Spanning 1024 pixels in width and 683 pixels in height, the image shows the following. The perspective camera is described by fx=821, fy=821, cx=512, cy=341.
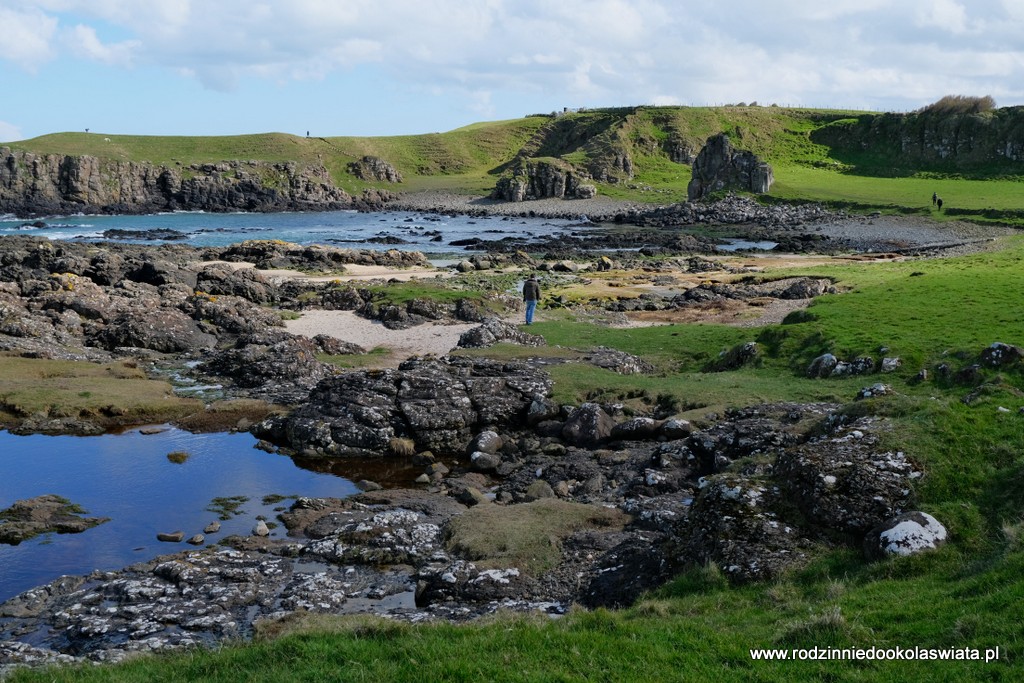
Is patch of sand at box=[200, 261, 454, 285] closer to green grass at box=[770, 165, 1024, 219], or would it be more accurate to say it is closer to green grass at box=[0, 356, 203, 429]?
green grass at box=[0, 356, 203, 429]

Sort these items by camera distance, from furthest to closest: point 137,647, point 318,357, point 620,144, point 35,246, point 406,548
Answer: point 620,144
point 35,246
point 318,357
point 406,548
point 137,647

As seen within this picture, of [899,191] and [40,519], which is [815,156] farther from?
[40,519]

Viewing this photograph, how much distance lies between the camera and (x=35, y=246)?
55.9 m

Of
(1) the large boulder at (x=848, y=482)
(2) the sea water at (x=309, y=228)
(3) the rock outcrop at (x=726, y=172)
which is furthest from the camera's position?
(3) the rock outcrop at (x=726, y=172)

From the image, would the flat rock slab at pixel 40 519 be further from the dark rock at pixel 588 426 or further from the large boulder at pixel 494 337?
the large boulder at pixel 494 337

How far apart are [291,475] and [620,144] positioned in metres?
175

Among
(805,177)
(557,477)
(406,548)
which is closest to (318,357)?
(557,477)

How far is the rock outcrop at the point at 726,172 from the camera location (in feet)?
450

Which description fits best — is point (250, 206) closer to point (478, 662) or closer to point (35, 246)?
point (35, 246)

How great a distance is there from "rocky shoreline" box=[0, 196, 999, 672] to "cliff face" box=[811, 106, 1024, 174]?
147 meters

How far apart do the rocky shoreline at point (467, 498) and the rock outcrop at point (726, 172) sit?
11111 centimetres

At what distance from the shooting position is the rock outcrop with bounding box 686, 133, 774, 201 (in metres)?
137

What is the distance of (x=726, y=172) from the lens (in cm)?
14162

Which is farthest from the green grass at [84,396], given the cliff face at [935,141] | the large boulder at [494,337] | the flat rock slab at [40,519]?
the cliff face at [935,141]
